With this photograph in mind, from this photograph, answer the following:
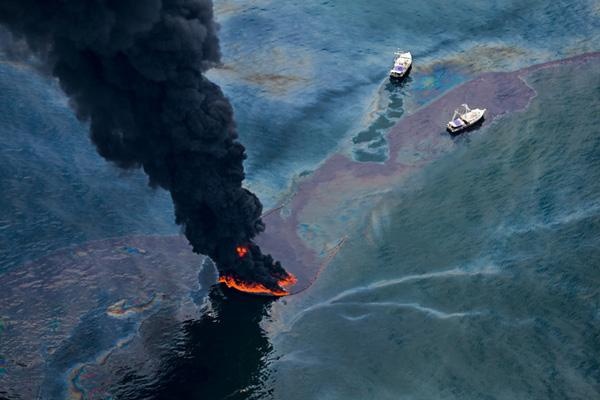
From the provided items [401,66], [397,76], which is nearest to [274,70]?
[397,76]

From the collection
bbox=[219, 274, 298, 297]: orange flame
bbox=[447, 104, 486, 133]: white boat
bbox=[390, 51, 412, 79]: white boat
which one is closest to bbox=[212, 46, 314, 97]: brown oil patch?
bbox=[390, 51, 412, 79]: white boat

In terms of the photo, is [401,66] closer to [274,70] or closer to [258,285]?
→ [274,70]

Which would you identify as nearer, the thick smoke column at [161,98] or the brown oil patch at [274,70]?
the thick smoke column at [161,98]

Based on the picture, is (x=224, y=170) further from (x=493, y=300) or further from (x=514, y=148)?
(x=514, y=148)

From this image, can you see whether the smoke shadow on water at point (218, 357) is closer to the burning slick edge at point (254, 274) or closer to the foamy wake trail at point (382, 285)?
the burning slick edge at point (254, 274)

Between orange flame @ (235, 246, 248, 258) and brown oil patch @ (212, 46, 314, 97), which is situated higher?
orange flame @ (235, 246, 248, 258)

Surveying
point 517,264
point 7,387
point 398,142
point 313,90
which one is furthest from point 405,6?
point 7,387

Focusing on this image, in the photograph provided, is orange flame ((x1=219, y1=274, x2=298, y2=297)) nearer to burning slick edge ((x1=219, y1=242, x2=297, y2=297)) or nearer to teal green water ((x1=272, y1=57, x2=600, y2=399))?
burning slick edge ((x1=219, y1=242, x2=297, y2=297))

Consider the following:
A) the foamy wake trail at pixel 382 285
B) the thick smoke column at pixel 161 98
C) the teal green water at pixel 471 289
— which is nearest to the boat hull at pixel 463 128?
the teal green water at pixel 471 289
